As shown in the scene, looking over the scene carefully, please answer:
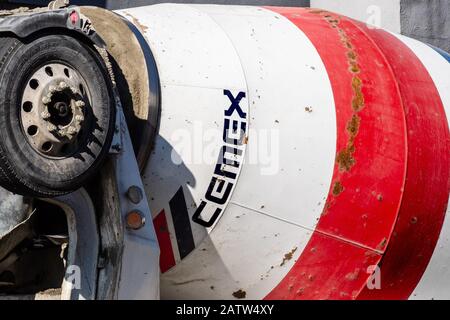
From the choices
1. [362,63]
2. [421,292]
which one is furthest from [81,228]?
[421,292]

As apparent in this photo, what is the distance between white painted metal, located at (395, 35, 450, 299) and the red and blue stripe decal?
4 centimetres

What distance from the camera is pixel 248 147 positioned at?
292 centimetres

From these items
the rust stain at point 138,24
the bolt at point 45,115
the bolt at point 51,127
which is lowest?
the bolt at point 51,127

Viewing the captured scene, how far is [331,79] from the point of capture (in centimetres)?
313

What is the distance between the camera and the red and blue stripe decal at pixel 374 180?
308 cm

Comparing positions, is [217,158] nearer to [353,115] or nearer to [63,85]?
[353,115]

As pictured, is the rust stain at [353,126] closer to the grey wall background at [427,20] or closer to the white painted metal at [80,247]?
the white painted metal at [80,247]

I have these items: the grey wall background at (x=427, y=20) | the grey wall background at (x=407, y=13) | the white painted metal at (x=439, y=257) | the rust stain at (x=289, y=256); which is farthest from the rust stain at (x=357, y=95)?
the grey wall background at (x=427, y=20)

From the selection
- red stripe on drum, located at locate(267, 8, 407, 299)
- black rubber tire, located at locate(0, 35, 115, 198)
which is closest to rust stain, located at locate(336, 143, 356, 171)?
red stripe on drum, located at locate(267, 8, 407, 299)

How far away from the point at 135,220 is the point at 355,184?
92 centimetres

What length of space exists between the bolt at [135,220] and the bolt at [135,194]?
0.04 metres

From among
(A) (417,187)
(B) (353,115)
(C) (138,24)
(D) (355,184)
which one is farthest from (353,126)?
(C) (138,24)
